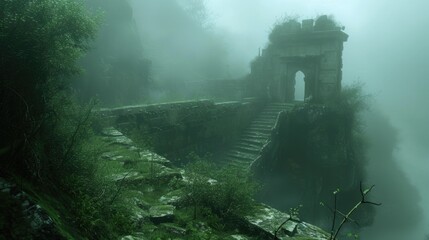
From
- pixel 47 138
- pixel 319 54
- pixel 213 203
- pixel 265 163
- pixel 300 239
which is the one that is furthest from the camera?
pixel 319 54

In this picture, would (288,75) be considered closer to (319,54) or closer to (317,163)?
(319,54)

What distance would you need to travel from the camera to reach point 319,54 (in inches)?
702

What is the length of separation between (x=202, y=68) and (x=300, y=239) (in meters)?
25.3

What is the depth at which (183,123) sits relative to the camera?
12727 millimetres

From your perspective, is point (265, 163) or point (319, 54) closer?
point (265, 163)

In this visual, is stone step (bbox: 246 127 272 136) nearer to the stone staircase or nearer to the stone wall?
the stone staircase

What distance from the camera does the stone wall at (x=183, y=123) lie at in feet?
33.1

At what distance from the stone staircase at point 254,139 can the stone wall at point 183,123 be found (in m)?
0.44

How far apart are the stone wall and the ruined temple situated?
2.56 metres

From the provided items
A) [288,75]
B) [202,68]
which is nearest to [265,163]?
[288,75]

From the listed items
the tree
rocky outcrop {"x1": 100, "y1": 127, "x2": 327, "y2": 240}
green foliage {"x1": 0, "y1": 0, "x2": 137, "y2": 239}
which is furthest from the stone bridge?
the tree

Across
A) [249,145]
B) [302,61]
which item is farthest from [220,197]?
[302,61]

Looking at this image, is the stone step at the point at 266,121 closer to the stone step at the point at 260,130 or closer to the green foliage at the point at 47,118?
the stone step at the point at 260,130

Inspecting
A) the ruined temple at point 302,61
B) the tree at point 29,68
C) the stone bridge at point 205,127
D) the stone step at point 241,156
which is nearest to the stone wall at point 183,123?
the stone bridge at point 205,127
